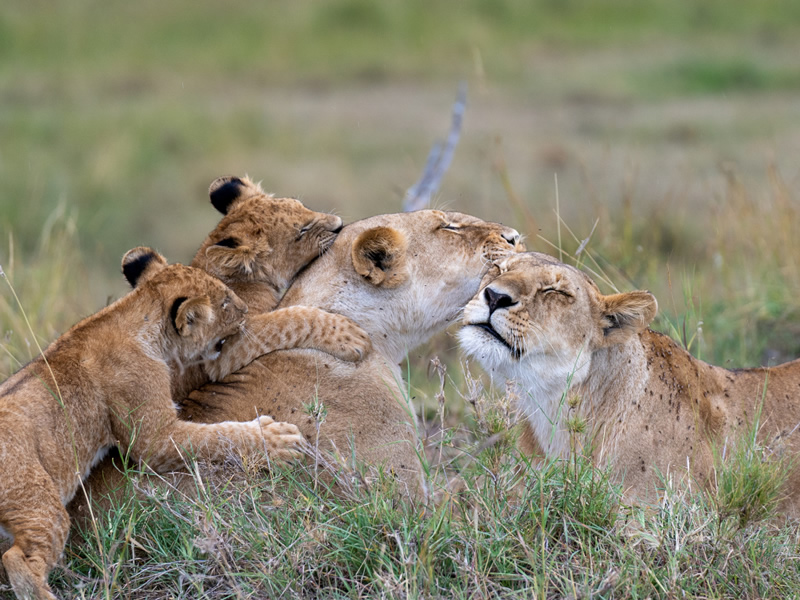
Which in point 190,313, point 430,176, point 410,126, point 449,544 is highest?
point 190,313

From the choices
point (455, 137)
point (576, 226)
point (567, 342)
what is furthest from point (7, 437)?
point (576, 226)

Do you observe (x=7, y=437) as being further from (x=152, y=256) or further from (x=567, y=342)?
(x=567, y=342)

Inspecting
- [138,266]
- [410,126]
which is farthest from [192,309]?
[410,126]

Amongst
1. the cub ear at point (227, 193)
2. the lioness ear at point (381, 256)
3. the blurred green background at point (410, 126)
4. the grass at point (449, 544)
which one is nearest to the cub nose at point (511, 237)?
the lioness ear at point (381, 256)

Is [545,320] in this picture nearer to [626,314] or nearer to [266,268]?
[626,314]

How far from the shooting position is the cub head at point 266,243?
4.04 metres

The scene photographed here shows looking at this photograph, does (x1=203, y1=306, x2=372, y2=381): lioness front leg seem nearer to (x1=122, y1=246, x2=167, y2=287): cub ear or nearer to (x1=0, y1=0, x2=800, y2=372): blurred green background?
(x1=122, y1=246, x2=167, y2=287): cub ear

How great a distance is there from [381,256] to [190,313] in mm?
684

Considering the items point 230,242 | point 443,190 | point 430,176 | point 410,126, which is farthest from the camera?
point 410,126

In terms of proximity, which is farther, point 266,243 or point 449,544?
point 266,243

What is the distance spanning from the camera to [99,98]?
56.1ft

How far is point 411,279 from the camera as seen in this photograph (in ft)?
12.5

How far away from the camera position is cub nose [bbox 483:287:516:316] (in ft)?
11.0

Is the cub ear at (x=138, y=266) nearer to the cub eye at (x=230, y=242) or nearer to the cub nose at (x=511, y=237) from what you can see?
the cub eye at (x=230, y=242)
